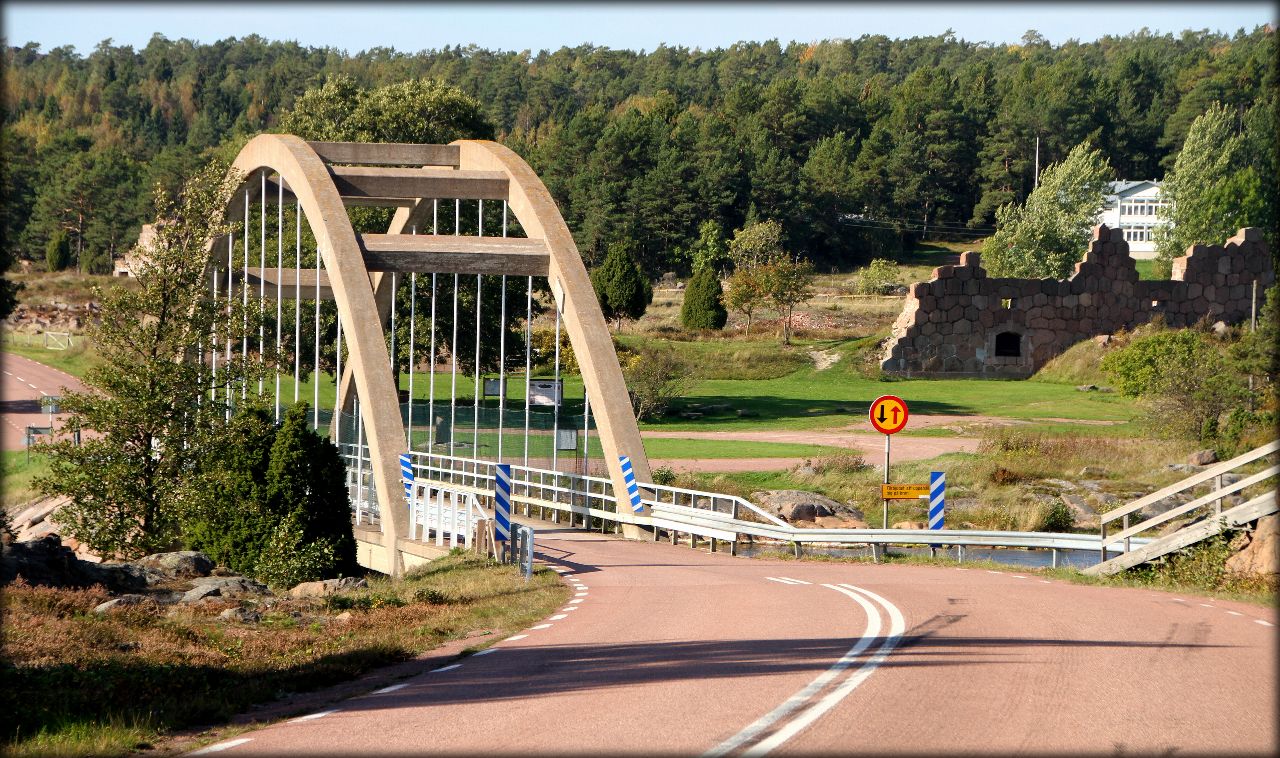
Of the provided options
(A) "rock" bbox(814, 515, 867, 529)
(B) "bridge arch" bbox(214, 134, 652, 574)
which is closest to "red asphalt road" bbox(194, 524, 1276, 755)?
(B) "bridge arch" bbox(214, 134, 652, 574)

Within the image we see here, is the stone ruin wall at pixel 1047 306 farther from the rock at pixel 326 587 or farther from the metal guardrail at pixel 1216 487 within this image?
the rock at pixel 326 587

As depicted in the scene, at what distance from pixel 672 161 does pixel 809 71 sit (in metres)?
101

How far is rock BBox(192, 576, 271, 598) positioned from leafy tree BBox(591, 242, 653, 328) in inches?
2053

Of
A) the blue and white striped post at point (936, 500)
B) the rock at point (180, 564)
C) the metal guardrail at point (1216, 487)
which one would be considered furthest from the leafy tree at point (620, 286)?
the metal guardrail at point (1216, 487)

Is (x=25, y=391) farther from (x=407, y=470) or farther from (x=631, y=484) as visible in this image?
(x=631, y=484)

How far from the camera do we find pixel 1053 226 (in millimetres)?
83375

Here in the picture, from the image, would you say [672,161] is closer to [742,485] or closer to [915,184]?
[915,184]

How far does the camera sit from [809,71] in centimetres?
19762

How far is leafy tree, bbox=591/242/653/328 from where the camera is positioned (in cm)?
7238

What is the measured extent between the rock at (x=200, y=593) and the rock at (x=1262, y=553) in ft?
41.9

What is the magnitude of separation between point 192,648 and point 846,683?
660 centimetres

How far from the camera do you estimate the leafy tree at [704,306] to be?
75.8 metres

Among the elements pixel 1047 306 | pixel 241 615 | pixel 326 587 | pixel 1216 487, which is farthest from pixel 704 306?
pixel 241 615

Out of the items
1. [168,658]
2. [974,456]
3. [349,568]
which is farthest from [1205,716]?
[974,456]
